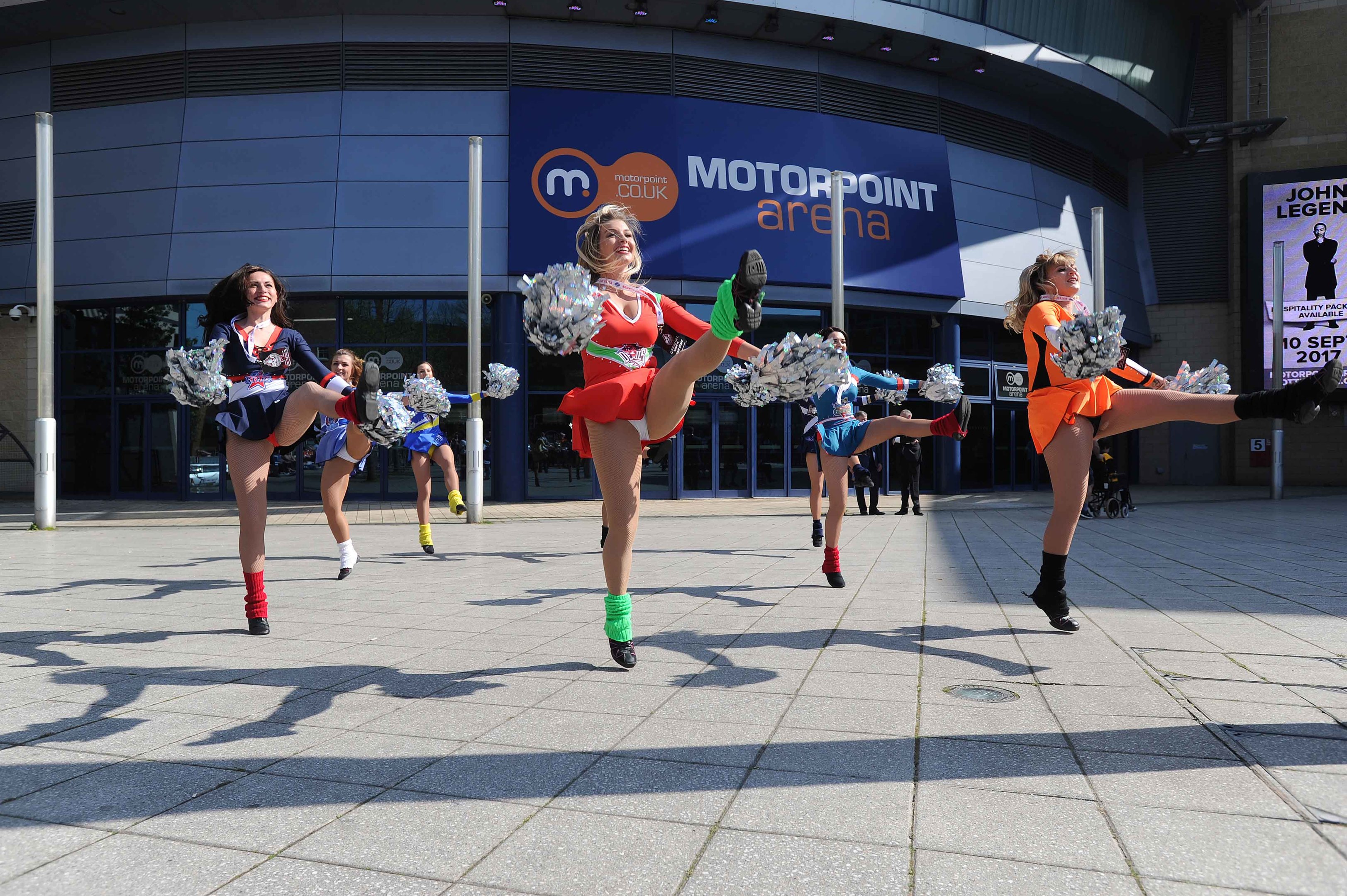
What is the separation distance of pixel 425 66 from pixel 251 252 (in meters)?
5.29

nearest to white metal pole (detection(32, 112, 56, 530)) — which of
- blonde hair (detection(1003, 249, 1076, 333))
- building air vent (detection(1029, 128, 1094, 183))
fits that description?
blonde hair (detection(1003, 249, 1076, 333))

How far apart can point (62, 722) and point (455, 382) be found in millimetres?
15425

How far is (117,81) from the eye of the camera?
17.9 meters

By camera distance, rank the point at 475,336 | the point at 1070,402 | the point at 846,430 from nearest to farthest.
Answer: the point at 1070,402, the point at 846,430, the point at 475,336

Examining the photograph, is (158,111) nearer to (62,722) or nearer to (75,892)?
(62,722)

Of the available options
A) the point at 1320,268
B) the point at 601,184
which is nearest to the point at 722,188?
the point at 601,184

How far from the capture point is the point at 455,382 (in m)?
18.0

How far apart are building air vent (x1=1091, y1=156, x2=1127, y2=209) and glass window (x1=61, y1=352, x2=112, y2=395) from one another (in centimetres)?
2612

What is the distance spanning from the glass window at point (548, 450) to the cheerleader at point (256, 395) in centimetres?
1287

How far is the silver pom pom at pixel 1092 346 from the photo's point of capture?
379 centimetres

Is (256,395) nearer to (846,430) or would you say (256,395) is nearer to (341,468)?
(341,468)

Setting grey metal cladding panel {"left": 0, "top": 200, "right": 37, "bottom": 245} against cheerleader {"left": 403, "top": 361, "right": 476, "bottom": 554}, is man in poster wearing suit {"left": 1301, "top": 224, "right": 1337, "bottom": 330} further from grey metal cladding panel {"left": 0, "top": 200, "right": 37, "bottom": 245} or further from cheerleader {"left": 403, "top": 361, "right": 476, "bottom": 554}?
grey metal cladding panel {"left": 0, "top": 200, "right": 37, "bottom": 245}

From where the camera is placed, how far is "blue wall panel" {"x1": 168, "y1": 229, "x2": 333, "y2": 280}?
16.9 meters

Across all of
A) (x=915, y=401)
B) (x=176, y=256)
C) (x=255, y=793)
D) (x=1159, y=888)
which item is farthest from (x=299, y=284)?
(x=1159, y=888)
